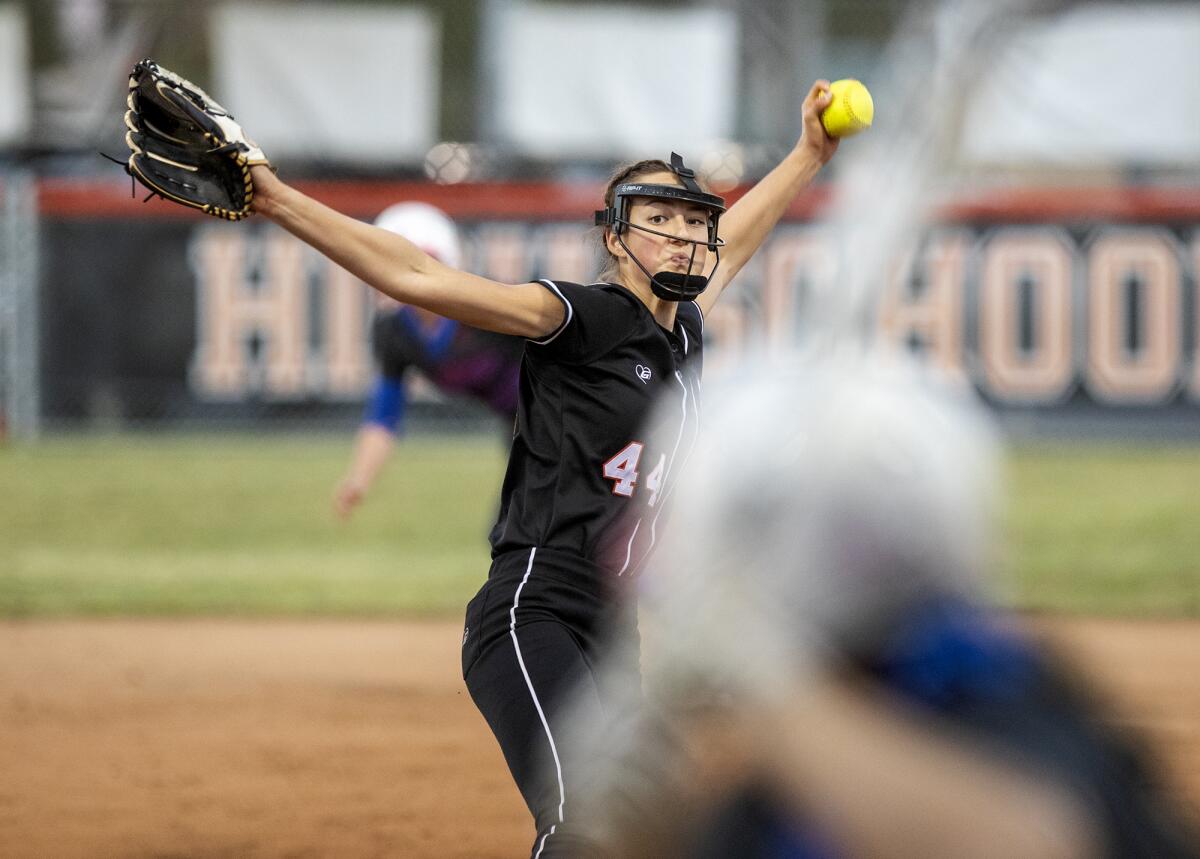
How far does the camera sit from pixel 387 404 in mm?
6625

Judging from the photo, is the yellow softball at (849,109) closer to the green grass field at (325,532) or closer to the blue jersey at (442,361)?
the blue jersey at (442,361)

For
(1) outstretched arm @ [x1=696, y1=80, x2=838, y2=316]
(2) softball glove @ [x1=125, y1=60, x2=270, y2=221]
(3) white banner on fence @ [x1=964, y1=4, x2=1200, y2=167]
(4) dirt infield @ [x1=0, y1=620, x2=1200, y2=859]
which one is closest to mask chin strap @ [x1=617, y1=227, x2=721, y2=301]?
(1) outstretched arm @ [x1=696, y1=80, x2=838, y2=316]

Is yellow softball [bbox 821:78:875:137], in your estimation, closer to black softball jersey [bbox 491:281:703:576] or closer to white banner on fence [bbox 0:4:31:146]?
black softball jersey [bbox 491:281:703:576]

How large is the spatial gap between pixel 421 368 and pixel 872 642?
5515mm

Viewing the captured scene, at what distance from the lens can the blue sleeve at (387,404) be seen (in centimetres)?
659

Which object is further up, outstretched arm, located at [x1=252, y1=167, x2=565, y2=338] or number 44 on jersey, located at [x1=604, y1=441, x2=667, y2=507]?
outstretched arm, located at [x1=252, y1=167, x2=565, y2=338]

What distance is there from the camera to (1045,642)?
1371 mm

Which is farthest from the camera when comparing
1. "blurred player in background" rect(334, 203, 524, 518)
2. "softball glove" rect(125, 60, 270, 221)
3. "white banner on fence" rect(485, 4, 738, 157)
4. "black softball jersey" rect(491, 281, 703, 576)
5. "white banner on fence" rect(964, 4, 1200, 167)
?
"white banner on fence" rect(485, 4, 738, 157)

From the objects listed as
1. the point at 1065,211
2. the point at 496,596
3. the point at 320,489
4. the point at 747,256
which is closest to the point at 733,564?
the point at 496,596

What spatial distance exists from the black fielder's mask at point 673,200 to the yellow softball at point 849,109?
0.54m

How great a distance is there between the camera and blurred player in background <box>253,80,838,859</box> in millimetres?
3098

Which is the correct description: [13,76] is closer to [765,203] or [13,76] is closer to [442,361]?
[442,361]

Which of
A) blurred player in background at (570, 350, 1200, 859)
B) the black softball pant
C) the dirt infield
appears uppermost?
blurred player in background at (570, 350, 1200, 859)

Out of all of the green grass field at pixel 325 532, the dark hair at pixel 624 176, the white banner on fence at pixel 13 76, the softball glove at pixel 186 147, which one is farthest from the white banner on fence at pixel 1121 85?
the softball glove at pixel 186 147
